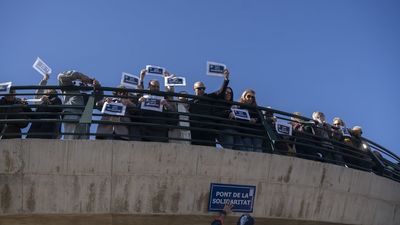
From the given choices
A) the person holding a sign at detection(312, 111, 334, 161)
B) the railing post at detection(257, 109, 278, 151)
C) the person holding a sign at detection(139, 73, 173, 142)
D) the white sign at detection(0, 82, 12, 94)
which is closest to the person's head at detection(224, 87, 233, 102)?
the railing post at detection(257, 109, 278, 151)

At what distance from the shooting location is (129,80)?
31.4ft

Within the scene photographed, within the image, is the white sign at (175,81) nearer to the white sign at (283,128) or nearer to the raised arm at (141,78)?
the raised arm at (141,78)

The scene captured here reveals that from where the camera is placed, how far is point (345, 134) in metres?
11.4

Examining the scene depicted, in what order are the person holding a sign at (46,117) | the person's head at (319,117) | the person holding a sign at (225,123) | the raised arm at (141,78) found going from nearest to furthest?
the person holding a sign at (46,117), the person holding a sign at (225,123), the raised arm at (141,78), the person's head at (319,117)

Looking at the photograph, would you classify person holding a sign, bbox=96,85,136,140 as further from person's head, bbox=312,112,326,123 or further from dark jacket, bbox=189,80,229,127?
person's head, bbox=312,112,326,123

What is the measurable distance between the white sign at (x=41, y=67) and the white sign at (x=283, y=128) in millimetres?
4616

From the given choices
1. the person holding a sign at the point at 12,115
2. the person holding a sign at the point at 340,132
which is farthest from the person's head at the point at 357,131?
the person holding a sign at the point at 12,115

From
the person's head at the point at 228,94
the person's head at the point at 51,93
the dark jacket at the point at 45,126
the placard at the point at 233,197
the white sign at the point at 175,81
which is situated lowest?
the placard at the point at 233,197

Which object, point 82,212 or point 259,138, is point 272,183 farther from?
point 82,212

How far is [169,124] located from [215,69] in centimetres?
150

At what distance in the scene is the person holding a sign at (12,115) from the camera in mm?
9023

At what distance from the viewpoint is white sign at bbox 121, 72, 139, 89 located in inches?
375

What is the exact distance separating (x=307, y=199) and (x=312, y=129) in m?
1.79

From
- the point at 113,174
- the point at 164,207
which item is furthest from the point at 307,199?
the point at 113,174
